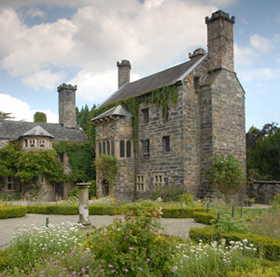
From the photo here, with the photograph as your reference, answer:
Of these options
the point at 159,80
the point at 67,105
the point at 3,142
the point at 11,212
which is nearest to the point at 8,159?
the point at 3,142

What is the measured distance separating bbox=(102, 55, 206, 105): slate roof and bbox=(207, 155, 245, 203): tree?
557cm

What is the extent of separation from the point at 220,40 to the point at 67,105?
1702 cm

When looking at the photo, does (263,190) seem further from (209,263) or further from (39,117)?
(39,117)

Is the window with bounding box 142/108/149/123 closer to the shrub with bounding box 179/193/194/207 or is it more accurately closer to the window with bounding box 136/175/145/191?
the window with bounding box 136/175/145/191

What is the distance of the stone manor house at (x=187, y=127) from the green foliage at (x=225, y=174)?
1.94 feet

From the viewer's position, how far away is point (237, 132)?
2227cm

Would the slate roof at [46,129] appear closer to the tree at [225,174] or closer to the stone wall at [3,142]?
the stone wall at [3,142]

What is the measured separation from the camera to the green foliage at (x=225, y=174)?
19.9m

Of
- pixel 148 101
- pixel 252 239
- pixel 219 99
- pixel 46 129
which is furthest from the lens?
pixel 46 129

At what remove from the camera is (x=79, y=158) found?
28609 mm

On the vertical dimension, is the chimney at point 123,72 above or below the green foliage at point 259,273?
above

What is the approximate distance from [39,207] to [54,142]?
450 inches

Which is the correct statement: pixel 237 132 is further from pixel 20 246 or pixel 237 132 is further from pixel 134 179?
pixel 20 246

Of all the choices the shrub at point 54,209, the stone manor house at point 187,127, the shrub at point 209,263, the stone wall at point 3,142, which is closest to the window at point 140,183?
the stone manor house at point 187,127
